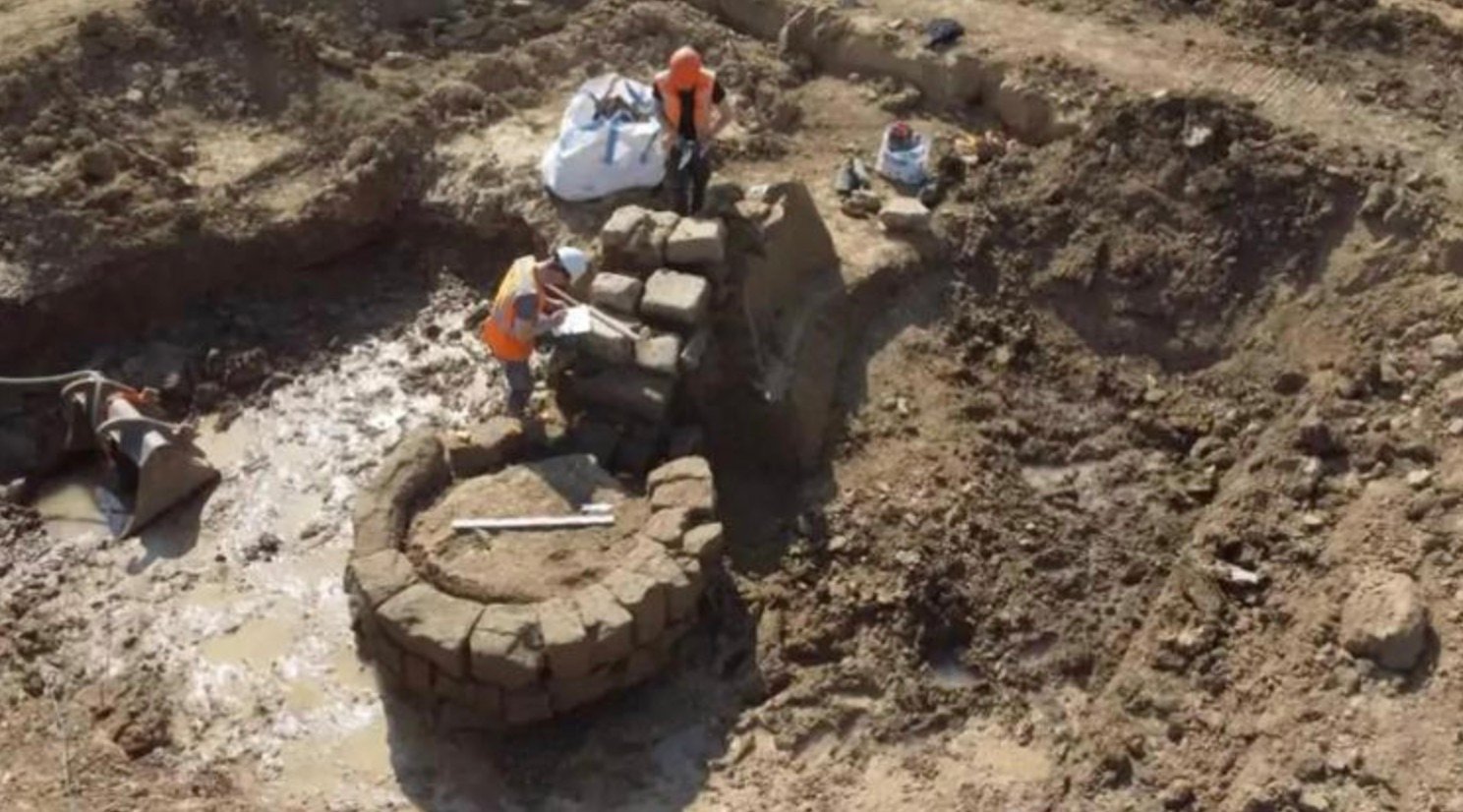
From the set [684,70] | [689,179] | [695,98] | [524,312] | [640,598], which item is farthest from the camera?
[689,179]

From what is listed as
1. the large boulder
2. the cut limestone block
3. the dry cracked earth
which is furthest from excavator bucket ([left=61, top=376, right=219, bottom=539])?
the large boulder

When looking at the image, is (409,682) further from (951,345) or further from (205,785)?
(951,345)

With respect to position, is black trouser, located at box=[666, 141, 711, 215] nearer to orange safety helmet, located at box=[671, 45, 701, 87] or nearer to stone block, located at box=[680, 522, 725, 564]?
orange safety helmet, located at box=[671, 45, 701, 87]

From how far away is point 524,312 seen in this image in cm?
866

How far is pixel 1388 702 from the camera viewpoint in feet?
24.2

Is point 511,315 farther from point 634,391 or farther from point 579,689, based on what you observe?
point 579,689

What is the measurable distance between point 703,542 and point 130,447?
3449mm

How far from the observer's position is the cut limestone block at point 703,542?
26.5 feet

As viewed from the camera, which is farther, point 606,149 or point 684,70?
point 606,149

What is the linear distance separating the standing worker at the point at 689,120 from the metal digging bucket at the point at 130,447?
10.4 ft

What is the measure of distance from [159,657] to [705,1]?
6157mm

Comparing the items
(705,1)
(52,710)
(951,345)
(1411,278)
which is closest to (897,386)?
(951,345)

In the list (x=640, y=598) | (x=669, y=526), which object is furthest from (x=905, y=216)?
(x=640, y=598)

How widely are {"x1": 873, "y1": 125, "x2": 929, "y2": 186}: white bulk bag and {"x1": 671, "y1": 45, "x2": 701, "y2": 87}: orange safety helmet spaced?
169 cm
